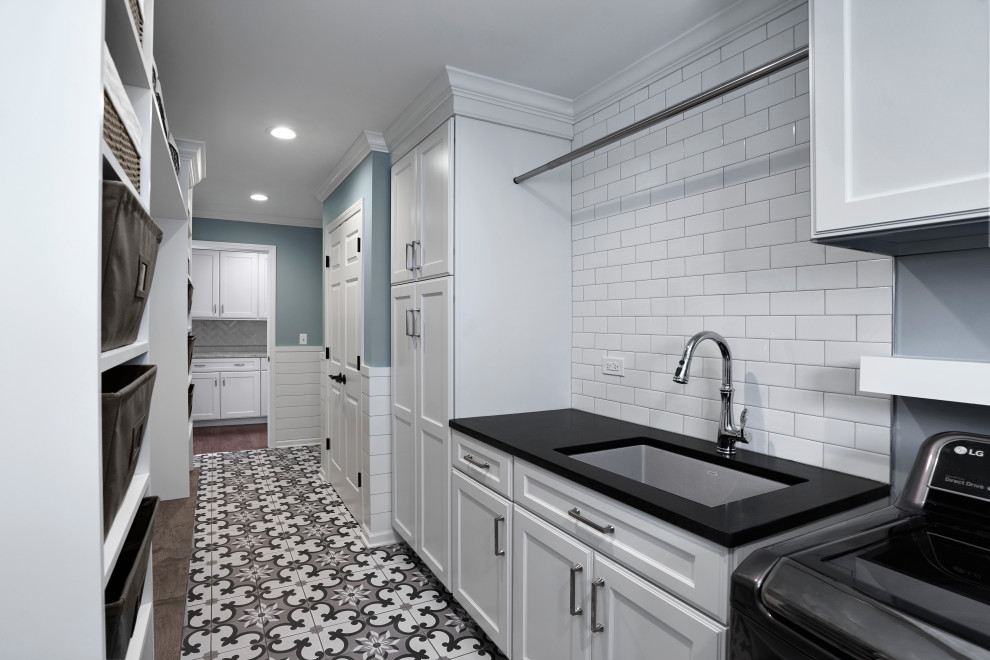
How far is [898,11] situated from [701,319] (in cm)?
108

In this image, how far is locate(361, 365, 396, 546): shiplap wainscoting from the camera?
3.15 meters

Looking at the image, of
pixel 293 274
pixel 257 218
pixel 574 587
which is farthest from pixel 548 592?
pixel 257 218

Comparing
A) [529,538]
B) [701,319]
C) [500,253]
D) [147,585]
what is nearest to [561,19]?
[500,253]

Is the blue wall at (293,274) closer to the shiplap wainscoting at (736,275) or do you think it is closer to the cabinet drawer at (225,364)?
the cabinet drawer at (225,364)

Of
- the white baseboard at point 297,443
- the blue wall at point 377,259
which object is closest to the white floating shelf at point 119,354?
the blue wall at point 377,259

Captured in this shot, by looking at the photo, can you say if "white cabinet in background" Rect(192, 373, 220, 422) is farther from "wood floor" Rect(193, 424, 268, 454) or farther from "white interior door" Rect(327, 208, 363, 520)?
"white interior door" Rect(327, 208, 363, 520)

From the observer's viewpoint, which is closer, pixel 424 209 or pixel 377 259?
pixel 424 209

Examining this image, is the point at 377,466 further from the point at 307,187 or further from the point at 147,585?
the point at 307,187

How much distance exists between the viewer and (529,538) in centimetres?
182

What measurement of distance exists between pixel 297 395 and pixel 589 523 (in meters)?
4.81

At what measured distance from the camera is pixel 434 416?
258cm

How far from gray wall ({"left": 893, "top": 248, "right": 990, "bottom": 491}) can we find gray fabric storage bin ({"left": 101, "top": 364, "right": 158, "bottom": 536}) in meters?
1.79

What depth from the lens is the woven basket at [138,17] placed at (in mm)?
1075

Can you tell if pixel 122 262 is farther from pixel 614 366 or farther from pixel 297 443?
pixel 297 443
